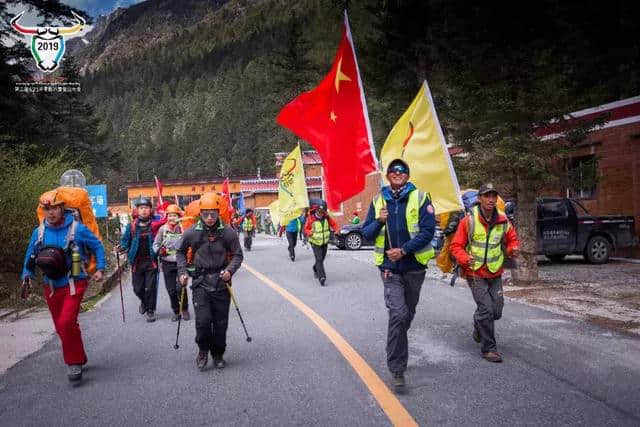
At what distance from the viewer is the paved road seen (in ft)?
13.2

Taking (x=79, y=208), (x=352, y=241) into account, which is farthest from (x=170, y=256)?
(x=352, y=241)

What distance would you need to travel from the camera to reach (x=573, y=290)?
10.0 m

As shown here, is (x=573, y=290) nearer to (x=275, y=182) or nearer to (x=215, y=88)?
(x=275, y=182)

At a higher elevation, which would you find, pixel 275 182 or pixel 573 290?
pixel 275 182

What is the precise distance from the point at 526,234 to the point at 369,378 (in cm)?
734

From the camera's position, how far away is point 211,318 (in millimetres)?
5457

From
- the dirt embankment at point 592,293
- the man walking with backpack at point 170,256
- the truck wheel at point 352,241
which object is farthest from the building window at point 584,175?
the truck wheel at point 352,241

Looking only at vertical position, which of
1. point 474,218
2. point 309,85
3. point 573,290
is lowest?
point 573,290

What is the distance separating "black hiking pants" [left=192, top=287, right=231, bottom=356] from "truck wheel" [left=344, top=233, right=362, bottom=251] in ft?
54.4

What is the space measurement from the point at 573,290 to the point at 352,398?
23.6ft

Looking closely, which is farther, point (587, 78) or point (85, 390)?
point (587, 78)

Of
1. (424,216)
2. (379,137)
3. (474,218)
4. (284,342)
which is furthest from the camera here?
(379,137)

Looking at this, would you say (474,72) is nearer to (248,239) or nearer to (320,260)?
(320,260)

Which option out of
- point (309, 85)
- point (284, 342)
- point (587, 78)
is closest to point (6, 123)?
point (284, 342)
